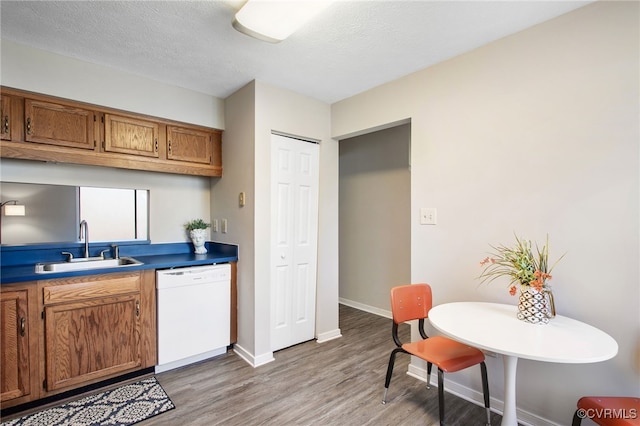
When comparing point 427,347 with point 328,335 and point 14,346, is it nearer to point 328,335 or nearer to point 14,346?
point 328,335

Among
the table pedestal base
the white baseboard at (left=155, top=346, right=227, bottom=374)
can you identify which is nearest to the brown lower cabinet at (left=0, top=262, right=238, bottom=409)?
the white baseboard at (left=155, top=346, right=227, bottom=374)

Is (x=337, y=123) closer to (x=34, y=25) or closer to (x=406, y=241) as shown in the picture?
(x=406, y=241)

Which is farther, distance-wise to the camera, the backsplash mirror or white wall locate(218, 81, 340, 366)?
white wall locate(218, 81, 340, 366)

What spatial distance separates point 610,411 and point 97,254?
349 cm

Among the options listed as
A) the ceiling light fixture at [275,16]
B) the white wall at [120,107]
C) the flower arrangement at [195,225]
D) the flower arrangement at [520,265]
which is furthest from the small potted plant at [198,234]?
the flower arrangement at [520,265]

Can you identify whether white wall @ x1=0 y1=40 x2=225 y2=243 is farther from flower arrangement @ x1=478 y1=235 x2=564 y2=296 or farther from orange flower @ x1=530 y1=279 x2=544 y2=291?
orange flower @ x1=530 y1=279 x2=544 y2=291

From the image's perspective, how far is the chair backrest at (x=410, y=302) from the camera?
205cm

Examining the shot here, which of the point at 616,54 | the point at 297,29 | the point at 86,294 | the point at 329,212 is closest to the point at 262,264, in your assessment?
the point at 329,212

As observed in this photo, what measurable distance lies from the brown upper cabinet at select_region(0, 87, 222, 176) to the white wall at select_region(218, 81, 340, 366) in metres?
0.30

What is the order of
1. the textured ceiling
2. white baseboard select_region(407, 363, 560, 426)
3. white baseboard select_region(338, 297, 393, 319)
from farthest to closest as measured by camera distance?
white baseboard select_region(338, 297, 393, 319) → white baseboard select_region(407, 363, 560, 426) → the textured ceiling

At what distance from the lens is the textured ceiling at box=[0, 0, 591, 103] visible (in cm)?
172

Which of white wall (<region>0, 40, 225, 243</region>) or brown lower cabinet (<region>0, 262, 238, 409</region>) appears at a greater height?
white wall (<region>0, 40, 225, 243</region>)

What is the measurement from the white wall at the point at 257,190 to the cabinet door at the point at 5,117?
1.54m

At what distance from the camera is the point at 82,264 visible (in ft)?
7.93
